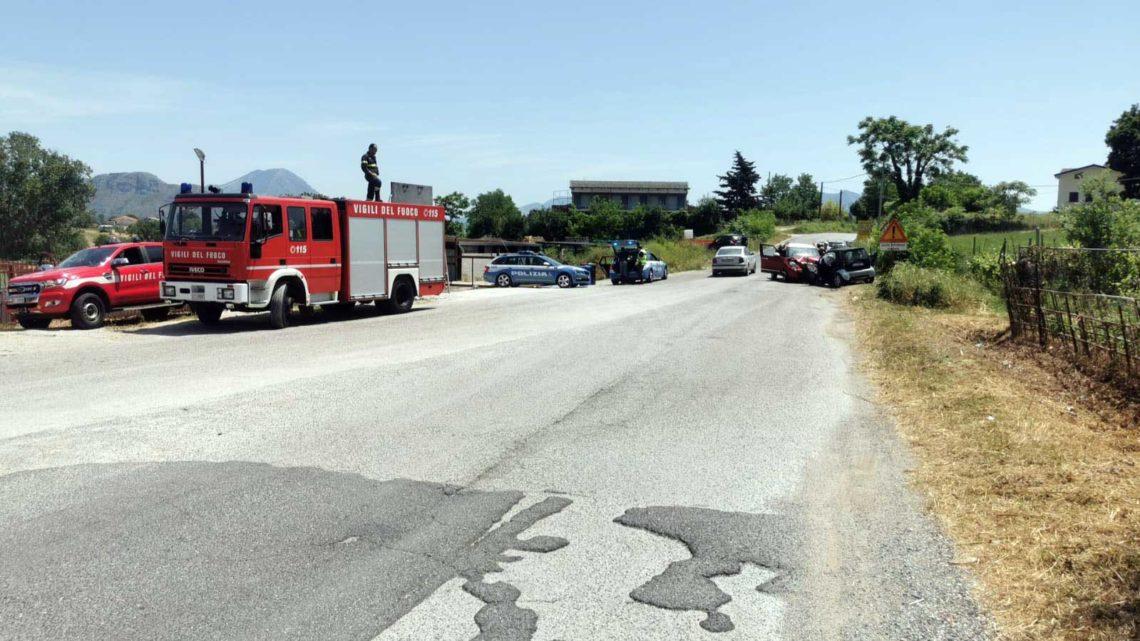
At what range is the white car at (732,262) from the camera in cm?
4366

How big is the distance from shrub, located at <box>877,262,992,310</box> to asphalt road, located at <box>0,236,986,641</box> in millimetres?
11697

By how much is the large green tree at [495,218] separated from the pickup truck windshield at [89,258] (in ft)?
226

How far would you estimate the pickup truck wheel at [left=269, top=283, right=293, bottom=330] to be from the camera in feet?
55.4

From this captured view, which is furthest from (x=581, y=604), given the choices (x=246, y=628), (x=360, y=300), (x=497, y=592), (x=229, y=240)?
(x=360, y=300)

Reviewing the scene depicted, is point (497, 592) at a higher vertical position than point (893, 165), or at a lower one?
lower

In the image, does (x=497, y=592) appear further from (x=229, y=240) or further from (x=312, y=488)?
(x=229, y=240)

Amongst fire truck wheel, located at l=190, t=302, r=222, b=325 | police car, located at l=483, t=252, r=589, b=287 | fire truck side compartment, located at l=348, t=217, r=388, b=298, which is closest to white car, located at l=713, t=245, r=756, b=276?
police car, located at l=483, t=252, r=589, b=287

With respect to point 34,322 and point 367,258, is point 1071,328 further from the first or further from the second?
point 34,322

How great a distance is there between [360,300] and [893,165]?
90.3 metres

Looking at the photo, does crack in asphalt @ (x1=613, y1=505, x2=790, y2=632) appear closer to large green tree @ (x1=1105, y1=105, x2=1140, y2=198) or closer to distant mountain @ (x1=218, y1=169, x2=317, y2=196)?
distant mountain @ (x1=218, y1=169, x2=317, y2=196)

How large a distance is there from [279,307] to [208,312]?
171 cm

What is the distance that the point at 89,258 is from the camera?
17.9m

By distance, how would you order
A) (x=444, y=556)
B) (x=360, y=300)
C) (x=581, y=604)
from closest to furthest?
(x=581, y=604), (x=444, y=556), (x=360, y=300)

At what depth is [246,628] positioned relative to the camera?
3.84 meters
